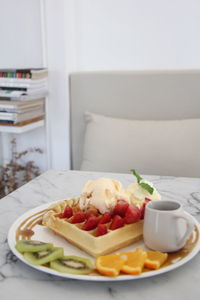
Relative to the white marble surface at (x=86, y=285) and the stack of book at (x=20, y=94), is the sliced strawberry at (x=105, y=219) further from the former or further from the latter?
the stack of book at (x=20, y=94)

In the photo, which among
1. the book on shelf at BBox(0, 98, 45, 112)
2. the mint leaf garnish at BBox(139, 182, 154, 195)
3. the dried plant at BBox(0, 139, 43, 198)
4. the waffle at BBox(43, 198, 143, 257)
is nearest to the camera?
the waffle at BBox(43, 198, 143, 257)

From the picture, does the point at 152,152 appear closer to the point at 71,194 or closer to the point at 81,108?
the point at 81,108

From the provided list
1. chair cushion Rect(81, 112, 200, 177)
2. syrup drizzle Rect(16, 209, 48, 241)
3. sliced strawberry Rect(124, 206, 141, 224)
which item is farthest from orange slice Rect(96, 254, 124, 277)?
chair cushion Rect(81, 112, 200, 177)

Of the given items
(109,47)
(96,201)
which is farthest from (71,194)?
(109,47)

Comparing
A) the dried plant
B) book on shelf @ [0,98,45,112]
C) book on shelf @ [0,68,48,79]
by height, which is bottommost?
the dried plant

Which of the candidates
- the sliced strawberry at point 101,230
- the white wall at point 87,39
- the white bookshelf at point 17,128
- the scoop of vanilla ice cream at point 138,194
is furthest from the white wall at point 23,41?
the sliced strawberry at point 101,230

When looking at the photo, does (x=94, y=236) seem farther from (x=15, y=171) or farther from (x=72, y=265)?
(x=15, y=171)

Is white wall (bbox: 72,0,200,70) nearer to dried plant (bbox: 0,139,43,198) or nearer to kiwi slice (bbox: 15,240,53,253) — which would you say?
dried plant (bbox: 0,139,43,198)
